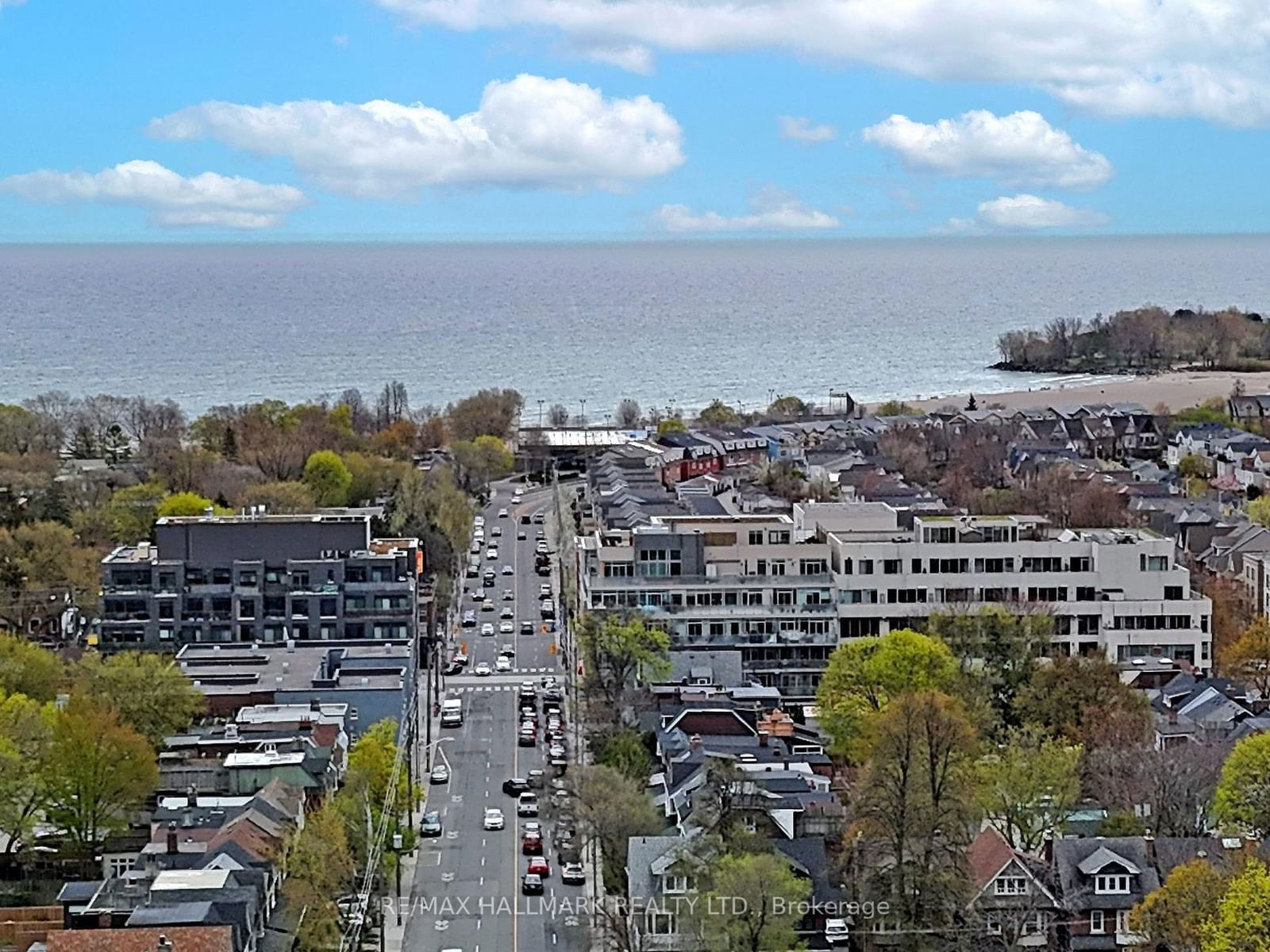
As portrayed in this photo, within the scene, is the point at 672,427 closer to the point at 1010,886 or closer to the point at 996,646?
the point at 996,646

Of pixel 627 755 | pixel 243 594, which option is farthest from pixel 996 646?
pixel 243 594

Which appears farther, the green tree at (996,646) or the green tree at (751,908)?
the green tree at (996,646)

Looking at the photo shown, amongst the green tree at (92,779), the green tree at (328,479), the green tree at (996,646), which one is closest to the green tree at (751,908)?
the green tree at (92,779)

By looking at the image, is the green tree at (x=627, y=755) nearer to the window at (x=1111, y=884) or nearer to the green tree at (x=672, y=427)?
the window at (x=1111, y=884)

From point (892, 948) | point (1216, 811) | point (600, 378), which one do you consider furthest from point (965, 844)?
point (600, 378)

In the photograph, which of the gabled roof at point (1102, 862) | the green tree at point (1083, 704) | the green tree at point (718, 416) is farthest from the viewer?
the green tree at point (718, 416)
